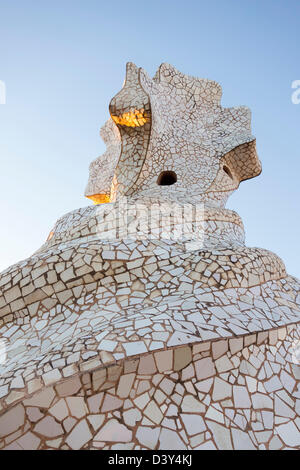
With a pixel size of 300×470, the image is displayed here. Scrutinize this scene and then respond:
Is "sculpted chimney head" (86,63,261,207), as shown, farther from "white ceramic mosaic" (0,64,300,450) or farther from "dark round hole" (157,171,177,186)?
"white ceramic mosaic" (0,64,300,450)

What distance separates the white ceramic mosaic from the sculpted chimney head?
95cm

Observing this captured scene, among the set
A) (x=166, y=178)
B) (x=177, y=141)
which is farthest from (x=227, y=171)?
(x=166, y=178)

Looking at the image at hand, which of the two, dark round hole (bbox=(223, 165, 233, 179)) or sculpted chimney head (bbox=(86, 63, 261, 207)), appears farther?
dark round hole (bbox=(223, 165, 233, 179))

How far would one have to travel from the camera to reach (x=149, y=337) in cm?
266

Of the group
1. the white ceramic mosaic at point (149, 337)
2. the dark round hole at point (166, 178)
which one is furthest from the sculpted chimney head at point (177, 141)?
the white ceramic mosaic at point (149, 337)

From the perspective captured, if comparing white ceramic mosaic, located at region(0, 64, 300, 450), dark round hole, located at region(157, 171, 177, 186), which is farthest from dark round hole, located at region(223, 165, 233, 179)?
white ceramic mosaic, located at region(0, 64, 300, 450)

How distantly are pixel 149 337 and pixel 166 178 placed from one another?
4.93 meters

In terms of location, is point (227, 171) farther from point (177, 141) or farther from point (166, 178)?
point (166, 178)

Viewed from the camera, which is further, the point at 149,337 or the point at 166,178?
the point at 166,178

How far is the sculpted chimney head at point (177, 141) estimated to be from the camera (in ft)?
21.2

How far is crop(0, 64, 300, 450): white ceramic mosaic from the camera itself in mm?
2330

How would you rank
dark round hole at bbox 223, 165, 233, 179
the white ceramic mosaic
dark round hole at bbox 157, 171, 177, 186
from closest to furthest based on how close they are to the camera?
1. the white ceramic mosaic
2. dark round hole at bbox 157, 171, 177, 186
3. dark round hole at bbox 223, 165, 233, 179

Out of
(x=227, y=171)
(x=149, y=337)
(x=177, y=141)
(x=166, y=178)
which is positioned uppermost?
(x=177, y=141)

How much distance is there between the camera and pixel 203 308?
308 centimetres
